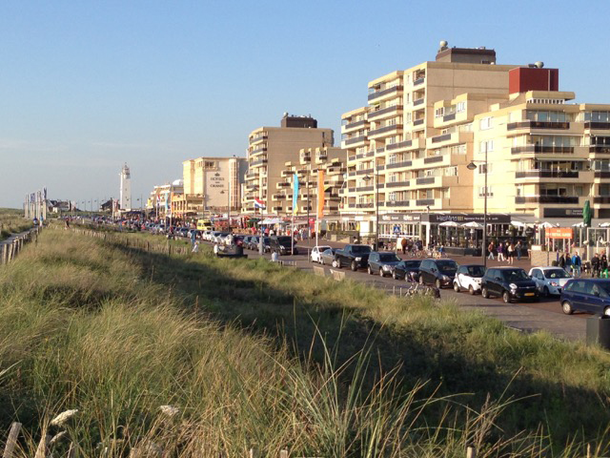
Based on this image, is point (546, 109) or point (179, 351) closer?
point (179, 351)

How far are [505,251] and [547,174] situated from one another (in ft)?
35.5

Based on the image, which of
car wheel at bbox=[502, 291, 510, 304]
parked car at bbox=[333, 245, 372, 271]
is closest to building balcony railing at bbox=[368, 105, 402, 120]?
parked car at bbox=[333, 245, 372, 271]

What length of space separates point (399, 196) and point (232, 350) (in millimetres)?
74964

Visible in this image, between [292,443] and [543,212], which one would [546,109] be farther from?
[292,443]

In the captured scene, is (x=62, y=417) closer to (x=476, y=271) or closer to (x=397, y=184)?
(x=476, y=271)

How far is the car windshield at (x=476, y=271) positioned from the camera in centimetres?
3259

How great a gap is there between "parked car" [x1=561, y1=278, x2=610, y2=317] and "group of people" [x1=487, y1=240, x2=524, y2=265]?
77.5 feet

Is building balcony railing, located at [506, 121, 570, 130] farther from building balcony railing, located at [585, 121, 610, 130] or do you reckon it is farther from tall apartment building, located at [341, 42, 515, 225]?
tall apartment building, located at [341, 42, 515, 225]

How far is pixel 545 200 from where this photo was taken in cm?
6278

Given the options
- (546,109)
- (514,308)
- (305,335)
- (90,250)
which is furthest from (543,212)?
(305,335)

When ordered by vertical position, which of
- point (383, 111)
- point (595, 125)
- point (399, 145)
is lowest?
point (399, 145)

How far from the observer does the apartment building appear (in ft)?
384

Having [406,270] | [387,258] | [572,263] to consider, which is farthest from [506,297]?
[387,258]

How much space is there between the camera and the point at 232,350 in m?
8.84
